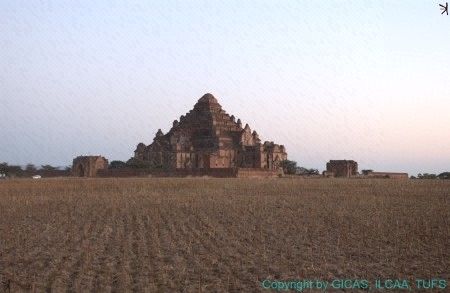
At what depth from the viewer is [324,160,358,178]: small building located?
76.1 metres

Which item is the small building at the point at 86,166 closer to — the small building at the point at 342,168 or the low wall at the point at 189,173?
the low wall at the point at 189,173

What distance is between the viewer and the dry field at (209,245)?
9430mm

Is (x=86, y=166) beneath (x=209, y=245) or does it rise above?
above

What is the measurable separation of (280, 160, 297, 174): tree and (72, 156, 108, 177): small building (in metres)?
23.8

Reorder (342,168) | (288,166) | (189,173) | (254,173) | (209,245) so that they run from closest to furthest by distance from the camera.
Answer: (209,245) < (189,173) < (254,173) < (342,168) < (288,166)

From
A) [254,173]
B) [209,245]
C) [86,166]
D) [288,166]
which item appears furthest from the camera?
[288,166]

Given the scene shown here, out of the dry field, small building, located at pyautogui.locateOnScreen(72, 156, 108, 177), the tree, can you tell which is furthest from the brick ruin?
the dry field


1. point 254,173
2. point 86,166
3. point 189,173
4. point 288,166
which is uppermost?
point 288,166

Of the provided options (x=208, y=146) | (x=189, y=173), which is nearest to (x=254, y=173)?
(x=189, y=173)

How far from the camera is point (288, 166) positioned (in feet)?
259

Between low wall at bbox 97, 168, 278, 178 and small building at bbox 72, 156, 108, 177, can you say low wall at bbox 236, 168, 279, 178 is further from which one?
small building at bbox 72, 156, 108, 177

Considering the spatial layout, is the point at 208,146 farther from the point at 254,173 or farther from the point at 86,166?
the point at 86,166

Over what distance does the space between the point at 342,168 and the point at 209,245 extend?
66160 mm

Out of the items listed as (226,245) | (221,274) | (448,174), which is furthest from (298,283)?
(448,174)
